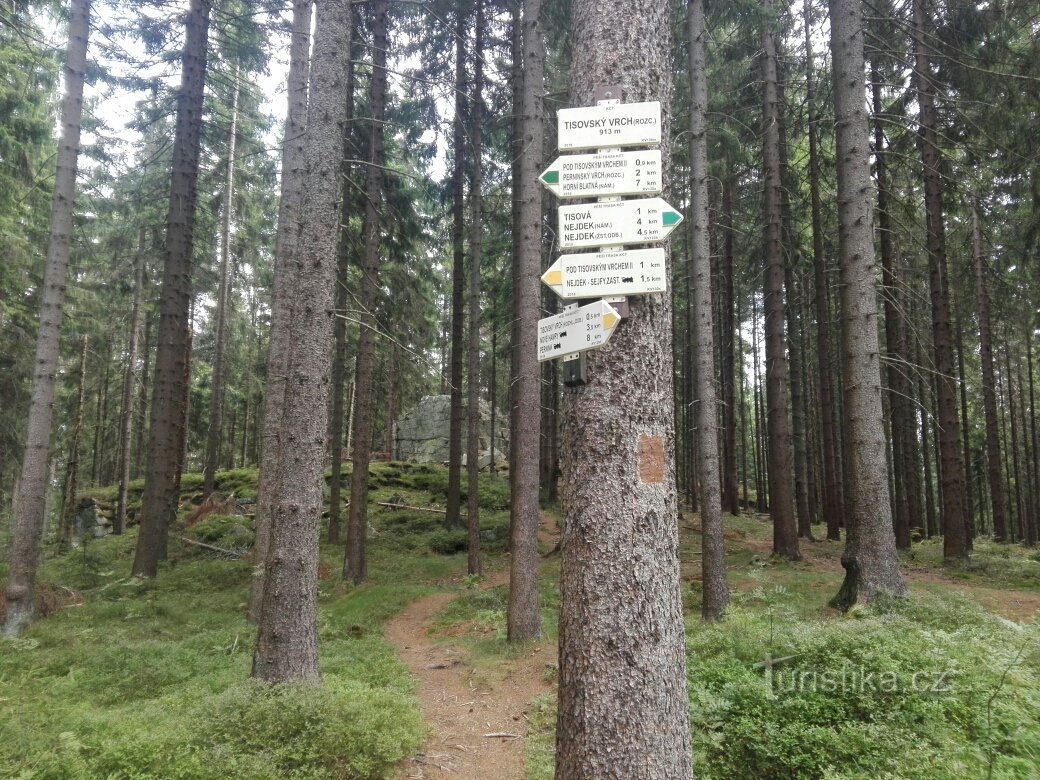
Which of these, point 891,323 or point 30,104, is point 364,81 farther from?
point 891,323

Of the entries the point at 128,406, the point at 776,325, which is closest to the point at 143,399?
the point at 128,406

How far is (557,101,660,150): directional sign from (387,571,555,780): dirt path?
16.2 ft

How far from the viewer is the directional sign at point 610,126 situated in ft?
10.0

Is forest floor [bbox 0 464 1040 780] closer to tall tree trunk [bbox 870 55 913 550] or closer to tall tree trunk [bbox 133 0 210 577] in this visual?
tall tree trunk [bbox 133 0 210 577]

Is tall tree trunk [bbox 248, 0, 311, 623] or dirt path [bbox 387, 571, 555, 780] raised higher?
tall tree trunk [bbox 248, 0, 311, 623]

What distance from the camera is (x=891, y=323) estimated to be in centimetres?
1446

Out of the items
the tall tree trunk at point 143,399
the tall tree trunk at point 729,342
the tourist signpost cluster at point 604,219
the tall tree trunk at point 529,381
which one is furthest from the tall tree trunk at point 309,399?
the tall tree trunk at point 143,399

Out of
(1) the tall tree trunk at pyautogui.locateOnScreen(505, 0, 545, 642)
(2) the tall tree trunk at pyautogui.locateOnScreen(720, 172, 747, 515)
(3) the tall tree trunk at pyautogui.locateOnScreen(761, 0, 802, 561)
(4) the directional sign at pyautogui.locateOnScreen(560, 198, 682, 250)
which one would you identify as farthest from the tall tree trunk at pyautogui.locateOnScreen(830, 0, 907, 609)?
(2) the tall tree trunk at pyautogui.locateOnScreen(720, 172, 747, 515)

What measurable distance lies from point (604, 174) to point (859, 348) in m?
6.91

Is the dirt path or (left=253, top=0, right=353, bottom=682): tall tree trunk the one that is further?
(left=253, top=0, right=353, bottom=682): tall tree trunk

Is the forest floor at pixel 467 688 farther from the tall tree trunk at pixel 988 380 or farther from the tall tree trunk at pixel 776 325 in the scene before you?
the tall tree trunk at pixel 988 380

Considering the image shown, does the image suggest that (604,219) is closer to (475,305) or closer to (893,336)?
(475,305)

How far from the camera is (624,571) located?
282 cm

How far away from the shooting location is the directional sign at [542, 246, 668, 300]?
2.96 metres
